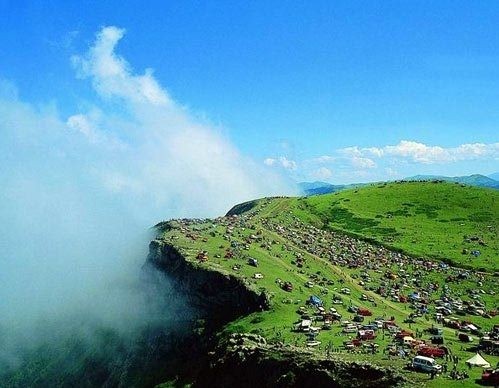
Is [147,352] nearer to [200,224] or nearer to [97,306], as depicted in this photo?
[97,306]

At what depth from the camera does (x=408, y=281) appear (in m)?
145

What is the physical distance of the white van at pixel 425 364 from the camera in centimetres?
6524

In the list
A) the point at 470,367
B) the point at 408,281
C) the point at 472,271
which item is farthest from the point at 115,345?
the point at 472,271

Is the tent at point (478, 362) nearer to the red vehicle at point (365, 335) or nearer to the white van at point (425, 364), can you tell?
the white van at point (425, 364)

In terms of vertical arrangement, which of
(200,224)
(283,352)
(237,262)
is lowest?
(283,352)

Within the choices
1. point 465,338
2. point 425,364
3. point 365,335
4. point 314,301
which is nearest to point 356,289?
point 314,301

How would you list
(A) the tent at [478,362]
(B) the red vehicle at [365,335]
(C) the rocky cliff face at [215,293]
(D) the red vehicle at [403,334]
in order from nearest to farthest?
1. (A) the tent at [478,362]
2. (D) the red vehicle at [403,334]
3. (B) the red vehicle at [365,335]
4. (C) the rocky cliff face at [215,293]

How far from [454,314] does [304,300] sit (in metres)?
33.0

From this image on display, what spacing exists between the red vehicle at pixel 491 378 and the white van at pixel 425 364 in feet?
17.9

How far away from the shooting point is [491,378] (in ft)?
198

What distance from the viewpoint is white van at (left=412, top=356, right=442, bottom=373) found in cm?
6524

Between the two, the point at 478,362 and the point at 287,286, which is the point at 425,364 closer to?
the point at 478,362

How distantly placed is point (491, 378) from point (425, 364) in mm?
7984

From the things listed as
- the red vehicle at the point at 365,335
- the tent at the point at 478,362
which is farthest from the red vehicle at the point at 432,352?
the red vehicle at the point at 365,335
